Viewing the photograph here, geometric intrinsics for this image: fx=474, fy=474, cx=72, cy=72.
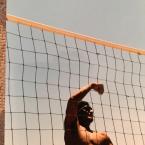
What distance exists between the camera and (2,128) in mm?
3225

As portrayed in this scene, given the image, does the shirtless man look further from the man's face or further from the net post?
the net post

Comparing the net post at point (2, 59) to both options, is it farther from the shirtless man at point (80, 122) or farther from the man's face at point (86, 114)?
the man's face at point (86, 114)

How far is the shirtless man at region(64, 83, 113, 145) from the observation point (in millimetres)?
4426

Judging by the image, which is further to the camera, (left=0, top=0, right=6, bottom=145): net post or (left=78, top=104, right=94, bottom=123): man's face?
(left=78, top=104, right=94, bottom=123): man's face

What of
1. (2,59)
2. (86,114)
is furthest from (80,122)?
(2,59)

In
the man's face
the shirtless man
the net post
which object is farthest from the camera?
the man's face

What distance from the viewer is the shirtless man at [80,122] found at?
443 centimetres

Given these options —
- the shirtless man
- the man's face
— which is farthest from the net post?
the man's face

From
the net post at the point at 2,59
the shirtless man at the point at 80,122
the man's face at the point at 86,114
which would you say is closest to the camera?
the net post at the point at 2,59

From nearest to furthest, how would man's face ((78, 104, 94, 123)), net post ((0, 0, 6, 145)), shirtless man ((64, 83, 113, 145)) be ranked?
1. net post ((0, 0, 6, 145))
2. shirtless man ((64, 83, 113, 145))
3. man's face ((78, 104, 94, 123))

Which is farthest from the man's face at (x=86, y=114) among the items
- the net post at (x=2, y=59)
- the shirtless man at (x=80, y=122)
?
the net post at (x=2, y=59)

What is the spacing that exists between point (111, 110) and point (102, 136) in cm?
111

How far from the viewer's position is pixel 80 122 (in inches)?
187

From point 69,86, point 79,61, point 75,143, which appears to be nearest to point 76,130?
point 75,143
